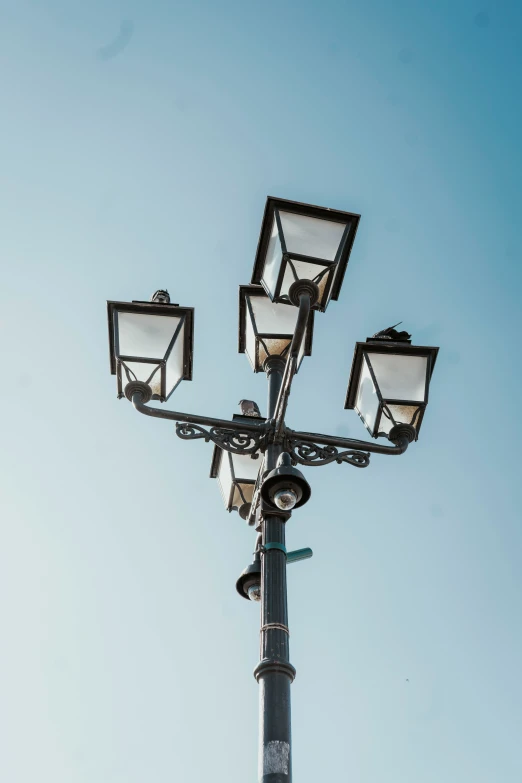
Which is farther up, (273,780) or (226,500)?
(226,500)

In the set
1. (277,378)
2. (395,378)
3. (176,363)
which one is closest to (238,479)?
(277,378)

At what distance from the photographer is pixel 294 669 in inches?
158

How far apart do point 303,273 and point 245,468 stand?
5.68 feet

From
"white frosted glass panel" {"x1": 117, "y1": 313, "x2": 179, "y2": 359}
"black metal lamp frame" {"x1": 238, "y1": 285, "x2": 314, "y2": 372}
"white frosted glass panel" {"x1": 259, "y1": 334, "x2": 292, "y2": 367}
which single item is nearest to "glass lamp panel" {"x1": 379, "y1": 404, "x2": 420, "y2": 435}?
"black metal lamp frame" {"x1": 238, "y1": 285, "x2": 314, "y2": 372}

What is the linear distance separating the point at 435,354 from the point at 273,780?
10.2 feet

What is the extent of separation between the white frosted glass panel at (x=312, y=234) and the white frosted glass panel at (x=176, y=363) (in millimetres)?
1076

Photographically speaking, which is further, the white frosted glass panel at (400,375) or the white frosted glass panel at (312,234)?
the white frosted glass panel at (400,375)

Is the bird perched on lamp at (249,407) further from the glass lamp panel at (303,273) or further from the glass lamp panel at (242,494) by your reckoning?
the glass lamp panel at (303,273)

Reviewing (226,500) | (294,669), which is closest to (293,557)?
(294,669)

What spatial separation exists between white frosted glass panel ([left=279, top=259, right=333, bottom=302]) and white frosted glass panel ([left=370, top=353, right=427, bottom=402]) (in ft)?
2.80

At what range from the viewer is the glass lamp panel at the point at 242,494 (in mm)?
6023

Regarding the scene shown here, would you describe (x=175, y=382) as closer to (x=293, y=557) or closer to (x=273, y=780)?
(x=293, y=557)

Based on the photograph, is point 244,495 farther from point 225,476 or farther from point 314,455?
point 314,455

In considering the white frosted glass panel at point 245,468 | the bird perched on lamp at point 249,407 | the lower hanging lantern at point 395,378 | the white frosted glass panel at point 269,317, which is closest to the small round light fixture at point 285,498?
the lower hanging lantern at point 395,378
